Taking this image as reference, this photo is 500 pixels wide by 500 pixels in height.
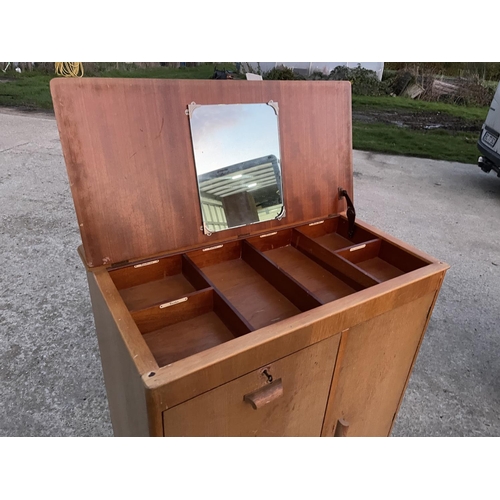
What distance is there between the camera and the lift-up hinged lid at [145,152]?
1.08 meters

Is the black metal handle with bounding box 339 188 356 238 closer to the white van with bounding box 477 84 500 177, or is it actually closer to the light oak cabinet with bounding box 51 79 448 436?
the light oak cabinet with bounding box 51 79 448 436

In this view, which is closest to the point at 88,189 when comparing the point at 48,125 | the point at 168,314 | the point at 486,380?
the point at 168,314

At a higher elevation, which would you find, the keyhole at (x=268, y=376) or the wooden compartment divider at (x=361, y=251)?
the wooden compartment divider at (x=361, y=251)

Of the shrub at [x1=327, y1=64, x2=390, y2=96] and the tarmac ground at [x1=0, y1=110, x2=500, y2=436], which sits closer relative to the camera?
the tarmac ground at [x1=0, y1=110, x2=500, y2=436]

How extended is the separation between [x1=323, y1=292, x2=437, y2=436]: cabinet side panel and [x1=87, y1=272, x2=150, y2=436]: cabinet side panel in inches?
25.4

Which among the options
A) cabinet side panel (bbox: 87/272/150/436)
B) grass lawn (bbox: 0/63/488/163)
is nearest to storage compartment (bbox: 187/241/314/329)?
cabinet side panel (bbox: 87/272/150/436)

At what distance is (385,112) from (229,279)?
10287 mm

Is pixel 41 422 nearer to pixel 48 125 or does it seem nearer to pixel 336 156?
pixel 336 156

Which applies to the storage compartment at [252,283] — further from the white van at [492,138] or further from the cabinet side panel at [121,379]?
the white van at [492,138]

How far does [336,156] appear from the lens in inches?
64.8

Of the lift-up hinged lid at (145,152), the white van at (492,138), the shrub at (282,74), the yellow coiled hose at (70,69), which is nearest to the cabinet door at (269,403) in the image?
the lift-up hinged lid at (145,152)

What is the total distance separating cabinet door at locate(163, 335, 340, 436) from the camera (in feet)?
3.10

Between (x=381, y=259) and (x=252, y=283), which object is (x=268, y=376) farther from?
(x=381, y=259)

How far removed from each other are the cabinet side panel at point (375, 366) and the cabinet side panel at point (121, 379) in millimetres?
646
